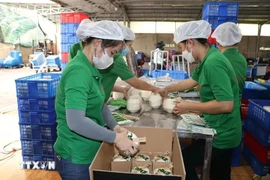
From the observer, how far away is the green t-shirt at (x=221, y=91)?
3.95 feet

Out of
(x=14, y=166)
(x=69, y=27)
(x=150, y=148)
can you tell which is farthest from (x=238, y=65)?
(x=69, y=27)

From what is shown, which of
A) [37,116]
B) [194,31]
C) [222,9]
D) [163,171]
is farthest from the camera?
[222,9]

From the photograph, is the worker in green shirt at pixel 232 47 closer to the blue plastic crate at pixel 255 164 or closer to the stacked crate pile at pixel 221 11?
the blue plastic crate at pixel 255 164

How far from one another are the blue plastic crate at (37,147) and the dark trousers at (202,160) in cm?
157

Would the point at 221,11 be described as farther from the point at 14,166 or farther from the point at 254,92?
the point at 14,166

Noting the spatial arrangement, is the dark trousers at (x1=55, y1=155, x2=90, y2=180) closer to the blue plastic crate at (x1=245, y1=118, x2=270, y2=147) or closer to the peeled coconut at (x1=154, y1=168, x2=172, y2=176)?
the peeled coconut at (x1=154, y1=168, x2=172, y2=176)

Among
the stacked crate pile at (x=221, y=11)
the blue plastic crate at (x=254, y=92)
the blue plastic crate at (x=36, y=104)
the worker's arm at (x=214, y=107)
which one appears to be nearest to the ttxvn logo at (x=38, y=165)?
the blue plastic crate at (x=36, y=104)

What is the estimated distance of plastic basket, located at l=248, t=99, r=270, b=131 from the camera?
83.3 inches

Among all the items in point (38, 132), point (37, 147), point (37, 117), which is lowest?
point (37, 147)

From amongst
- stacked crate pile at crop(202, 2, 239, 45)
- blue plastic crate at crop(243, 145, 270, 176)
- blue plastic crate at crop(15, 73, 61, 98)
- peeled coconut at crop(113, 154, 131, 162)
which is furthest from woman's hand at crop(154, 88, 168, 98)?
stacked crate pile at crop(202, 2, 239, 45)

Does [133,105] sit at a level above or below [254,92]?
above

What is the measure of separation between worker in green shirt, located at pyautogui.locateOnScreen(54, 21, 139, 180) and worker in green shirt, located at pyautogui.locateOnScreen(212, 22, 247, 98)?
145 centimetres

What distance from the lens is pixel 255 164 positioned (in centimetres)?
237

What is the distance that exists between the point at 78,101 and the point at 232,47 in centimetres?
184
